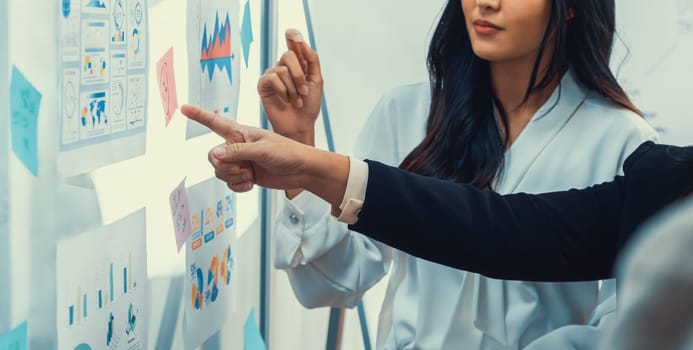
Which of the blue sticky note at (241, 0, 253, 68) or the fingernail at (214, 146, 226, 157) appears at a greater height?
the blue sticky note at (241, 0, 253, 68)

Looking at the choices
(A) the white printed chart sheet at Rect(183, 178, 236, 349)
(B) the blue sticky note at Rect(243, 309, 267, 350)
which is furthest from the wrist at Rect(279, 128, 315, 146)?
(B) the blue sticky note at Rect(243, 309, 267, 350)

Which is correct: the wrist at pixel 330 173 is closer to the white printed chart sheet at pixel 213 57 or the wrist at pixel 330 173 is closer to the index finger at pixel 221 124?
the index finger at pixel 221 124

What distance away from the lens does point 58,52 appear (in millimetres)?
797

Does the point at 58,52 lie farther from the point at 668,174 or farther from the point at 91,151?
the point at 668,174

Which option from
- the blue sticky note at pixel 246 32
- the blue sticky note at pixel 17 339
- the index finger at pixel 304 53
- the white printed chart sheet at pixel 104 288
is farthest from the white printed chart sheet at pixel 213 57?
the blue sticky note at pixel 17 339

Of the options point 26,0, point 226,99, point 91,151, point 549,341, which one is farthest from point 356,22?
point 26,0

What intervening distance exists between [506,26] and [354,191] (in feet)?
1.54

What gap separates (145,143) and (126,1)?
180mm

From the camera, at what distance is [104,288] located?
94cm

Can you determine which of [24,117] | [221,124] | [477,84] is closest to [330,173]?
[221,124]

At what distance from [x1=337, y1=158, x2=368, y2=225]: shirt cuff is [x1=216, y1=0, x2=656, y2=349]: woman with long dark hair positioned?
0.34m

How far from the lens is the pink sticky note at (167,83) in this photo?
111 centimetres

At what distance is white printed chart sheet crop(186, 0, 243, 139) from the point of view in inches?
48.9

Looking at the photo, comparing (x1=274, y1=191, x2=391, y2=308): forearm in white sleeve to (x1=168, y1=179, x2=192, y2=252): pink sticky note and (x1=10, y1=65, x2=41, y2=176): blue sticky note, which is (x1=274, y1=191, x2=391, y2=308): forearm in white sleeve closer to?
(x1=168, y1=179, x2=192, y2=252): pink sticky note
